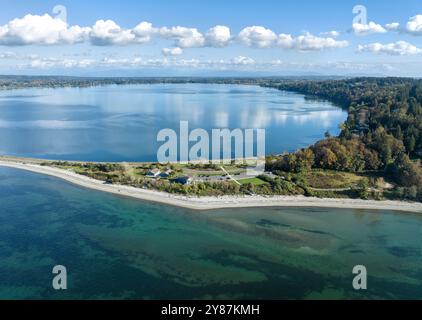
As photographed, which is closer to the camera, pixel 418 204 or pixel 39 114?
pixel 418 204

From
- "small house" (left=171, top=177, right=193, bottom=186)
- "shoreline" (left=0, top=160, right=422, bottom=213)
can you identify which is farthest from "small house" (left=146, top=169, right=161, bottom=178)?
"shoreline" (left=0, top=160, right=422, bottom=213)

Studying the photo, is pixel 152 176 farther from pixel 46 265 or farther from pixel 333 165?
pixel 333 165

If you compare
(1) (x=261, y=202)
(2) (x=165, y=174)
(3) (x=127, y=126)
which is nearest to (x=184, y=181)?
(2) (x=165, y=174)

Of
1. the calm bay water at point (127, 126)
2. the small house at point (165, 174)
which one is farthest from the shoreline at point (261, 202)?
the calm bay water at point (127, 126)

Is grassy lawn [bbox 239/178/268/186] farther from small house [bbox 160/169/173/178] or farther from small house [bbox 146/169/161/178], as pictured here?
small house [bbox 146/169/161/178]

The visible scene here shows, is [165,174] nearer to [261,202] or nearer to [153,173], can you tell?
[153,173]

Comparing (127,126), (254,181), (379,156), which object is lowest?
(254,181)
